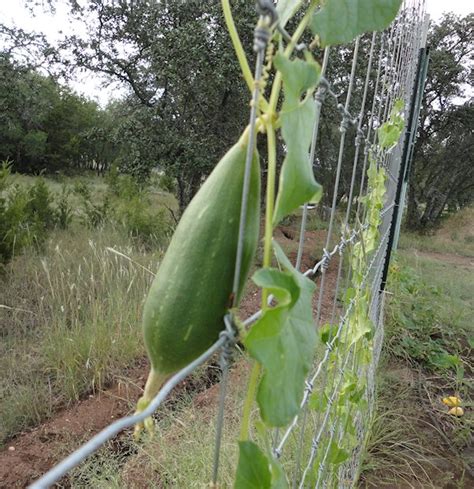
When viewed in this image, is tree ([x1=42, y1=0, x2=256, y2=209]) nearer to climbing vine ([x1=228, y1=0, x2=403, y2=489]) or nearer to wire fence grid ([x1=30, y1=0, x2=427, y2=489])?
wire fence grid ([x1=30, y1=0, x2=427, y2=489])

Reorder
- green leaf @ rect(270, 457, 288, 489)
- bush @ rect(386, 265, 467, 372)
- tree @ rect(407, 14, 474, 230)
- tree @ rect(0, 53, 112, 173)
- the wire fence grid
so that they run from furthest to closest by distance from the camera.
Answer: tree @ rect(0, 53, 112, 173) < tree @ rect(407, 14, 474, 230) < bush @ rect(386, 265, 467, 372) < green leaf @ rect(270, 457, 288, 489) < the wire fence grid

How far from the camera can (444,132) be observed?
36.3ft

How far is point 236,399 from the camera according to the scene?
78.7 inches

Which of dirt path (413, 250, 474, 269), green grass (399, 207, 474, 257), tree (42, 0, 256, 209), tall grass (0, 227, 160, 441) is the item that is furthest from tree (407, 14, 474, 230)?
tall grass (0, 227, 160, 441)

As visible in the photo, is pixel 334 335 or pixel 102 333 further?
pixel 102 333

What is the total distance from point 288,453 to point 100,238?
11.2 ft

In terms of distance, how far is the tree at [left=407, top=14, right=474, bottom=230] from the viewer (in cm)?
1062

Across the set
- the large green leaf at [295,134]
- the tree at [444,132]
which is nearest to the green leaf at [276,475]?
the large green leaf at [295,134]

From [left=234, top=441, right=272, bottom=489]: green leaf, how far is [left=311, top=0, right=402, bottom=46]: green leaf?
1.23 ft

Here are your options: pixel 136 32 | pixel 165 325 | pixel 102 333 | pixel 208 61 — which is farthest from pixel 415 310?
pixel 136 32

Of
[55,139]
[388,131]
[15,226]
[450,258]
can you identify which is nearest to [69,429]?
[388,131]

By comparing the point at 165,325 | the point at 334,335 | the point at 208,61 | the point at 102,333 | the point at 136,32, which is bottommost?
the point at 102,333

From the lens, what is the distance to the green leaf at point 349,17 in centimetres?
46

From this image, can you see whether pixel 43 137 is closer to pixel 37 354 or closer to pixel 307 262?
pixel 307 262
